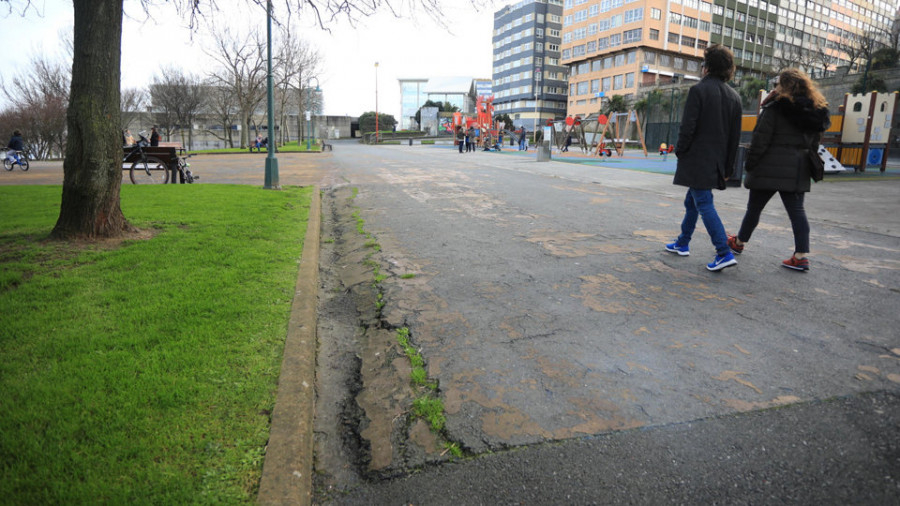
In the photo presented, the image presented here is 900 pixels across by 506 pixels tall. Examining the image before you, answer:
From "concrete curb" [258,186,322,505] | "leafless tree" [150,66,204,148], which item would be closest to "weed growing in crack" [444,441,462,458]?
"concrete curb" [258,186,322,505]

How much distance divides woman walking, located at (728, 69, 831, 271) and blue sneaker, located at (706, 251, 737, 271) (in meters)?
0.63

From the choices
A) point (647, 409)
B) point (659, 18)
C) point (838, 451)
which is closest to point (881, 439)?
point (838, 451)

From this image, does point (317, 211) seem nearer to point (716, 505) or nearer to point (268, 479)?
point (268, 479)

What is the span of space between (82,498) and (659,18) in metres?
82.7

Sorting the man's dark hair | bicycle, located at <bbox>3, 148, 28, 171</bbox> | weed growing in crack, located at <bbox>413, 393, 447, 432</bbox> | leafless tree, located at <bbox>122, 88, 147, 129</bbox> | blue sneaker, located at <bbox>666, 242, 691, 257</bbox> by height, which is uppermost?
leafless tree, located at <bbox>122, 88, 147, 129</bbox>

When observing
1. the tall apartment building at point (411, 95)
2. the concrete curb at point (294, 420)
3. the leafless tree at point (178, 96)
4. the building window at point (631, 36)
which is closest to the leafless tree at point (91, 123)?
the concrete curb at point (294, 420)

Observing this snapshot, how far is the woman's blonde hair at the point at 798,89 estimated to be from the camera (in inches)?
197

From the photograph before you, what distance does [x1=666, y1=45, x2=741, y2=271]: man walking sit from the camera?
5.20m

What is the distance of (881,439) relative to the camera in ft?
7.78

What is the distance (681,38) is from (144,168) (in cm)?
7881

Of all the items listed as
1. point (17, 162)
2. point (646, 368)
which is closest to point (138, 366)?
point (646, 368)

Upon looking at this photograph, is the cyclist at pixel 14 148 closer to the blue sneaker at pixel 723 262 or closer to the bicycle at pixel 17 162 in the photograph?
the bicycle at pixel 17 162

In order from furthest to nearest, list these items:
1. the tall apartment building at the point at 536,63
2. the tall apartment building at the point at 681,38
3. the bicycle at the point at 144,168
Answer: the tall apartment building at the point at 536,63 < the tall apartment building at the point at 681,38 < the bicycle at the point at 144,168

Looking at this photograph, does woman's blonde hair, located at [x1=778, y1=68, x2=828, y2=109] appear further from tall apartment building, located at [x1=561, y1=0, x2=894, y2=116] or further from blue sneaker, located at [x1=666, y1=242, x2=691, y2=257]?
tall apartment building, located at [x1=561, y1=0, x2=894, y2=116]
